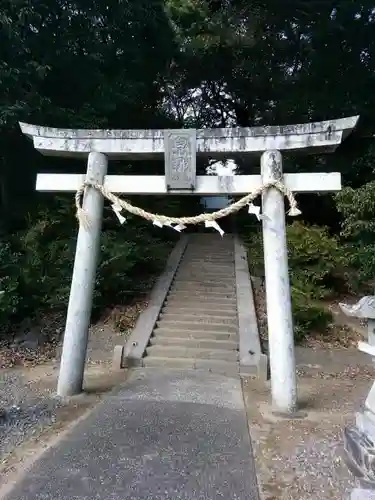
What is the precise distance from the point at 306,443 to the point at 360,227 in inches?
250

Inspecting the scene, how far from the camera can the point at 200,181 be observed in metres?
5.61

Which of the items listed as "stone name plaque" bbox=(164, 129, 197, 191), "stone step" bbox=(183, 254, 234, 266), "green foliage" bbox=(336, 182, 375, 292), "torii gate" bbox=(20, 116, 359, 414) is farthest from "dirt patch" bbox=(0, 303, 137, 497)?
"green foliage" bbox=(336, 182, 375, 292)

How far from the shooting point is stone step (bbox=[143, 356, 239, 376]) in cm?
694

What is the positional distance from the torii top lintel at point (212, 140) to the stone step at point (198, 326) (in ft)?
12.2

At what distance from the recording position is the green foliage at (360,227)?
939 cm

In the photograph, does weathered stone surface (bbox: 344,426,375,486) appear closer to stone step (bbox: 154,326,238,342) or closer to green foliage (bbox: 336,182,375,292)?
stone step (bbox: 154,326,238,342)

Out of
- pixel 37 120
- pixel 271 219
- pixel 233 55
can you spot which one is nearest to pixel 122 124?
pixel 37 120

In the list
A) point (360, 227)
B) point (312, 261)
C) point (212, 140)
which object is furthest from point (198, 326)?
point (360, 227)

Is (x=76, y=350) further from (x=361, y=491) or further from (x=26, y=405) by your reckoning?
(x=361, y=491)

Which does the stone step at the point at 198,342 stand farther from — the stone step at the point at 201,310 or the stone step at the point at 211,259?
the stone step at the point at 211,259

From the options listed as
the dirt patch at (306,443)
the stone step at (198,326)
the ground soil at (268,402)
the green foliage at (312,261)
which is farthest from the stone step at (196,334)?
the green foliage at (312,261)

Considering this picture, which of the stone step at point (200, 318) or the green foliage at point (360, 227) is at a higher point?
the green foliage at point (360, 227)

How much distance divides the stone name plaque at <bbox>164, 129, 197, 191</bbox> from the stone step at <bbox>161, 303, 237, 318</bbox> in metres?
4.07

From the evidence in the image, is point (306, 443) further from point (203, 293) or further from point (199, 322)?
point (203, 293)
